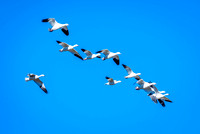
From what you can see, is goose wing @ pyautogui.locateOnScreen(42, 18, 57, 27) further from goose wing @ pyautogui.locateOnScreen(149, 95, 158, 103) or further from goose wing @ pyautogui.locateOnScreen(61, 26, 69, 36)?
goose wing @ pyautogui.locateOnScreen(149, 95, 158, 103)

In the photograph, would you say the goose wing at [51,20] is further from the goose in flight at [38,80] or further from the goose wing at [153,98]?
the goose wing at [153,98]

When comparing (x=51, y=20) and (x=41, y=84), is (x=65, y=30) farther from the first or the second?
(x=41, y=84)

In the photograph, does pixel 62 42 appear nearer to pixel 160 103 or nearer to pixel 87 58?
pixel 87 58

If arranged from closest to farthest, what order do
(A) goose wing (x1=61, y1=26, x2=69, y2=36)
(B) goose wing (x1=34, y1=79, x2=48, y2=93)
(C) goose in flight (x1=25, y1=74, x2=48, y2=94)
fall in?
(C) goose in flight (x1=25, y1=74, x2=48, y2=94) → (A) goose wing (x1=61, y1=26, x2=69, y2=36) → (B) goose wing (x1=34, y1=79, x2=48, y2=93)

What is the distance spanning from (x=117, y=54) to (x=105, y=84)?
3627 millimetres

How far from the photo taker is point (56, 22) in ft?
288

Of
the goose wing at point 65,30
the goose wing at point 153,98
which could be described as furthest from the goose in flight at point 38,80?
the goose wing at point 153,98

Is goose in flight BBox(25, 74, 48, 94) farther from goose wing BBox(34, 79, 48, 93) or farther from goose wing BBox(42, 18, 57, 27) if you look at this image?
goose wing BBox(42, 18, 57, 27)

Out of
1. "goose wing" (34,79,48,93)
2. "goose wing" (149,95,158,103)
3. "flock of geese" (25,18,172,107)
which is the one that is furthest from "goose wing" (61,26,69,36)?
"goose wing" (149,95,158,103)

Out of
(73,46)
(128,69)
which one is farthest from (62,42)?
(128,69)

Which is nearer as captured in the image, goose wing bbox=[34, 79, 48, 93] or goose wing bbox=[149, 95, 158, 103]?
goose wing bbox=[34, 79, 48, 93]

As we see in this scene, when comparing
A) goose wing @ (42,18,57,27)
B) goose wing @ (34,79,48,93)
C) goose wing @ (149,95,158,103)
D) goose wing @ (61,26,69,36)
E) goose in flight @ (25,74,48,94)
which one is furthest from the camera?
goose wing @ (149,95,158,103)

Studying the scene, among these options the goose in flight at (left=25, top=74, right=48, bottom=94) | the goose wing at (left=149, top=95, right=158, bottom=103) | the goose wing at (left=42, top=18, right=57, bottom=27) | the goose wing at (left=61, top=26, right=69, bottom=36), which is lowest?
the goose wing at (left=149, top=95, right=158, bottom=103)

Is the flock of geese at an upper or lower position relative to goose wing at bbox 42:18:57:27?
lower
